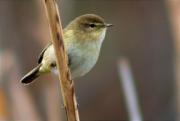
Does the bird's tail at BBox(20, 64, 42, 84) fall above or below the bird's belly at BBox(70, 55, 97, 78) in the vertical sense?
below

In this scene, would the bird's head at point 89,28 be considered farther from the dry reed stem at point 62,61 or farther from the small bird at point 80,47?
the dry reed stem at point 62,61

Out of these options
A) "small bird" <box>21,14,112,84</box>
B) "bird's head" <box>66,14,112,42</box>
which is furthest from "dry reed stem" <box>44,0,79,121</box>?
"bird's head" <box>66,14,112,42</box>

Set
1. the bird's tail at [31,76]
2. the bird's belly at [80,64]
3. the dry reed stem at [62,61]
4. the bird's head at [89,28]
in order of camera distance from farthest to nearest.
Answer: the bird's tail at [31,76] → the bird's head at [89,28] → the bird's belly at [80,64] → the dry reed stem at [62,61]

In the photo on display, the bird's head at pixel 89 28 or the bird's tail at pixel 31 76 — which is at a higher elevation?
Answer: the bird's head at pixel 89 28

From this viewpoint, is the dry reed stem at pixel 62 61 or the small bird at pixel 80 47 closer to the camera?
the dry reed stem at pixel 62 61

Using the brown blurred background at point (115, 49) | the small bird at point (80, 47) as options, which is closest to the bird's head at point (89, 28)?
the small bird at point (80, 47)

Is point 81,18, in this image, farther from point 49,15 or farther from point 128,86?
point 49,15

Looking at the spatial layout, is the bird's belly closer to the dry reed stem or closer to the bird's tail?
the bird's tail
